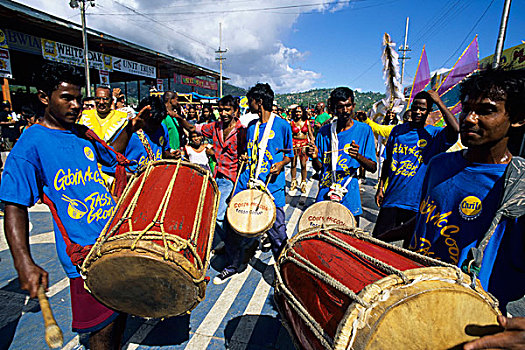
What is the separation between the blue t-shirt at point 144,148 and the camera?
2725 mm

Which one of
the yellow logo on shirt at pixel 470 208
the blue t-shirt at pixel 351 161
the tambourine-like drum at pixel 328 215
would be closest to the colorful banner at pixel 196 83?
the blue t-shirt at pixel 351 161

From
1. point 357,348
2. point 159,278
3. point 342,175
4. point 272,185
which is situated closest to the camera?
point 357,348

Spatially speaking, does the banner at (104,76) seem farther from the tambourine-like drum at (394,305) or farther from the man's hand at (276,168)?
the tambourine-like drum at (394,305)

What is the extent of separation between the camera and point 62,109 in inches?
66.4

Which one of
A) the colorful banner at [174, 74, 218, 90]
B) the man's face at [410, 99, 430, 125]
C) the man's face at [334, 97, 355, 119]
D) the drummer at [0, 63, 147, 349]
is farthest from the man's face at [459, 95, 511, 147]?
the colorful banner at [174, 74, 218, 90]

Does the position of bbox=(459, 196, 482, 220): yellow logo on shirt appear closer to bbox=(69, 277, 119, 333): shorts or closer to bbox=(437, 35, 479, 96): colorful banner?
bbox=(69, 277, 119, 333): shorts

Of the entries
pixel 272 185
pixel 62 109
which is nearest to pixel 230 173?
pixel 272 185

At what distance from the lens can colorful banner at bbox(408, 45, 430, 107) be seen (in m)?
5.40

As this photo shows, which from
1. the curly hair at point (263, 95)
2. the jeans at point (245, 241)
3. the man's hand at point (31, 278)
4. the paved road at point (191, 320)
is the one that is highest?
the curly hair at point (263, 95)

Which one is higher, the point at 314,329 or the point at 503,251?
the point at 503,251

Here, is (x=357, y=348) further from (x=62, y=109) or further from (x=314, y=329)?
(x=62, y=109)

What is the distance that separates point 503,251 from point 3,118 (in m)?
14.0

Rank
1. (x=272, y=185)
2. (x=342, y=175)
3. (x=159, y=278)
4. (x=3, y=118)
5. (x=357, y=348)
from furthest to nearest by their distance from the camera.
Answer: (x=3, y=118) → (x=272, y=185) → (x=342, y=175) → (x=159, y=278) → (x=357, y=348)

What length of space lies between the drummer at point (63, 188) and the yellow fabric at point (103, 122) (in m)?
1.55
